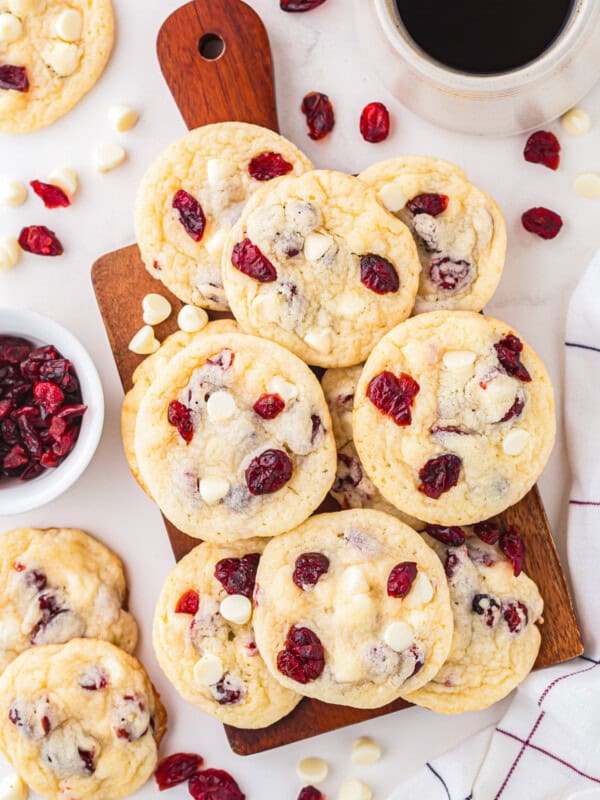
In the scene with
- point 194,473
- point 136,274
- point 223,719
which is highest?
point 136,274

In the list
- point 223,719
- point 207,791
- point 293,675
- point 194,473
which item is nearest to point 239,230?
point 194,473

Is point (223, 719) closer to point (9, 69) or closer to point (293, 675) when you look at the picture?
point (293, 675)

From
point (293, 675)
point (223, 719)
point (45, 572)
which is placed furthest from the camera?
point (45, 572)

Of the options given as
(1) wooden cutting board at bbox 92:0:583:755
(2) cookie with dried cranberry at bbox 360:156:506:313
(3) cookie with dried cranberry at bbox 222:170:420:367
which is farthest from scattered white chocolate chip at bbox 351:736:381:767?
(2) cookie with dried cranberry at bbox 360:156:506:313

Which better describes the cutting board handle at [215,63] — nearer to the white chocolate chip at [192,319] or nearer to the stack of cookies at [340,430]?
the stack of cookies at [340,430]

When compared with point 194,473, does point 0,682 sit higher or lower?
lower

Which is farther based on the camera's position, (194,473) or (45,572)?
(45,572)

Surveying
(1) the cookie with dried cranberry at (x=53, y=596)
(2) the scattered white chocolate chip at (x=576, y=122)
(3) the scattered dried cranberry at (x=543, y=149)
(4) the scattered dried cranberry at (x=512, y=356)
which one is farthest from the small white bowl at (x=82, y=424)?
(2) the scattered white chocolate chip at (x=576, y=122)
